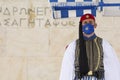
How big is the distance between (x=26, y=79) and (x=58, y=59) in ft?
1.63

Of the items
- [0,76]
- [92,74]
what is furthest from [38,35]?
[92,74]

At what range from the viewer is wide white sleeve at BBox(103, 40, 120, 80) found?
21.3 ft

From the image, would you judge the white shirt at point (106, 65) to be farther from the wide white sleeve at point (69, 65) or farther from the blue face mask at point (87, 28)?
the blue face mask at point (87, 28)

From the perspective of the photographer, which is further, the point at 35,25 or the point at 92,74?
the point at 35,25

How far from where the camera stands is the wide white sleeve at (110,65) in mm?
6496

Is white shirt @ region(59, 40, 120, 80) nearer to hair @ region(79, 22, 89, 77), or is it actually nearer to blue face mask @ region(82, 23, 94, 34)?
hair @ region(79, 22, 89, 77)

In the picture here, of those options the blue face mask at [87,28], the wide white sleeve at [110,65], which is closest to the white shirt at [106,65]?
the wide white sleeve at [110,65]

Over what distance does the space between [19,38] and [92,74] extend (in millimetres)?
1973

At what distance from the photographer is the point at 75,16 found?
8148 mm

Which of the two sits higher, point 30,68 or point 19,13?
point 19,13

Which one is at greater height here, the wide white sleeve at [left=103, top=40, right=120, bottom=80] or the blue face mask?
the blue face mask

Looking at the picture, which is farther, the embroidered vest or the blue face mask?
the blue face mask

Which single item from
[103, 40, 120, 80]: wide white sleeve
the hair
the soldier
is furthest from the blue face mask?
[103, 40, 120, 80]: wide white sleeve

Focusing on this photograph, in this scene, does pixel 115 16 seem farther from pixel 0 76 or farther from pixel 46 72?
pixel 0 76
